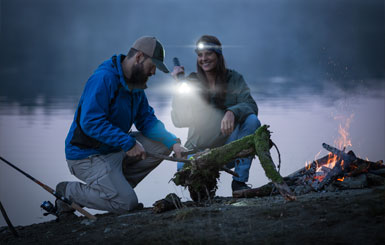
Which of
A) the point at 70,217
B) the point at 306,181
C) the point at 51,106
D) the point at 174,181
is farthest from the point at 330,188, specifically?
the point at 51,106

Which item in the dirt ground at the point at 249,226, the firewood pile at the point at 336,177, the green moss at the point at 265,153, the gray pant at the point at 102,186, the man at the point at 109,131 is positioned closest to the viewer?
the dirt ground at the point at 249,226

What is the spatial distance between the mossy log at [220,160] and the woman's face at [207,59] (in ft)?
5.14

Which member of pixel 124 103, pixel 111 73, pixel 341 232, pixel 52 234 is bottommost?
pixel 52 234

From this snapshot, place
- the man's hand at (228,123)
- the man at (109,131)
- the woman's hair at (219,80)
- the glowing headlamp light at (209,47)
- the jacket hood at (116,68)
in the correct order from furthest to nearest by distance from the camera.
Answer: the woman's hair at (219,80)
the glowing headlamp light at (209,47)
the man's hand at (228,123)
the jacket hood at (116,68)
the man at (109,131)

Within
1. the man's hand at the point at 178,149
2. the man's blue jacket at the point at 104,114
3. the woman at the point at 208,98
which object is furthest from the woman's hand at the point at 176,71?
the man's hand at the point at 178,149

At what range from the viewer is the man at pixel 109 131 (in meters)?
4.71

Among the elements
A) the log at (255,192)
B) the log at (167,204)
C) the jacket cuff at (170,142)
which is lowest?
the log at (167,204)

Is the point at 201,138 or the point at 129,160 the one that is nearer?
the point at 129,160

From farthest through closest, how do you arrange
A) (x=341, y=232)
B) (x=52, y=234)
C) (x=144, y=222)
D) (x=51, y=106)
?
(x=51, y=106) < (x=52, y=234) < (x=144, y=222) < (x=341, y=232)

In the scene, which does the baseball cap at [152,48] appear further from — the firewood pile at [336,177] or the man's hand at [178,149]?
the firewood pile at [336,177]

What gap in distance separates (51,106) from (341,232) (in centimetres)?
2013

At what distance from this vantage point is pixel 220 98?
6234 millimetres

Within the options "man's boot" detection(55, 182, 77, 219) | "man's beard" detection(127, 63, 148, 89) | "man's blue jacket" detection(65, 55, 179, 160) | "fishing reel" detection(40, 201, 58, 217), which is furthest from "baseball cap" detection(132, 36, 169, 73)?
Result: "fishing reel" detection(40, 201, 58, 217)

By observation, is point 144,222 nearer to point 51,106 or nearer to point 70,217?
point 70,217
